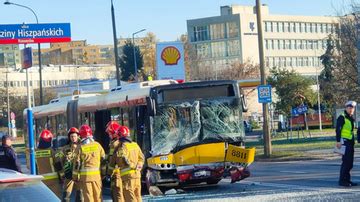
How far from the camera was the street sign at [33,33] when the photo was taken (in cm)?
1891

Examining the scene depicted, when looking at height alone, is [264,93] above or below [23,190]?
above

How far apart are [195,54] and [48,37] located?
8652 cm

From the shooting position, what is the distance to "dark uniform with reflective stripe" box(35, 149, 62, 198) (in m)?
14.6

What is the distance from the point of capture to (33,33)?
62.7ft

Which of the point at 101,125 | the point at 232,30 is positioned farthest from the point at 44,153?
the point at 232,30

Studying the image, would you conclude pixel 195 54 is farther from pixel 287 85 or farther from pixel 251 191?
pixel 251 191

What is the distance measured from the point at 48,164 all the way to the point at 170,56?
29.0 meters

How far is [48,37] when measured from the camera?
19.4 m

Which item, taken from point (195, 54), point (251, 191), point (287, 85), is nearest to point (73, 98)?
point (251, 191)

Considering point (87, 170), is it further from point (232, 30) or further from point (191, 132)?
point (232, 30)

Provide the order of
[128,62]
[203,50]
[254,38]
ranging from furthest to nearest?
[203,50]
[254,38]
[128,62]

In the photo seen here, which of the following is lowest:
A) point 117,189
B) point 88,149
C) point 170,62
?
point 117,189

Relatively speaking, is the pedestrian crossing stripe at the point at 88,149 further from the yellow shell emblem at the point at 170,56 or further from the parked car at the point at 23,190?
the yellow shell emblem at the point at 170,56

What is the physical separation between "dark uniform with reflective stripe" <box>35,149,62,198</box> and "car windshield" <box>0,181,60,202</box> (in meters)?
6.33
